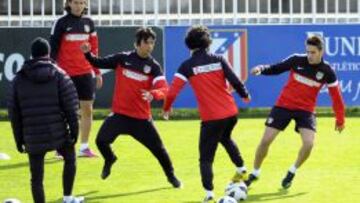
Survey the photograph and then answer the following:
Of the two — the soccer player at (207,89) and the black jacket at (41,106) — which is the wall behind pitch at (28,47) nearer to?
the soccer player at (207,89)

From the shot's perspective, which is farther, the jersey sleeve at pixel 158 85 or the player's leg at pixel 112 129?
the player's leg at pixel 112 129

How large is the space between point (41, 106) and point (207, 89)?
5.30 feet

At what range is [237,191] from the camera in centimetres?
953

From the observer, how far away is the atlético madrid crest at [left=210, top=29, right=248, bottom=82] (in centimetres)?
1786

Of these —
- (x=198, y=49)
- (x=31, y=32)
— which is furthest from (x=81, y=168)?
(x=31, y=32)

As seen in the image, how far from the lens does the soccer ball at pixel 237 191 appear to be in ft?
31.2

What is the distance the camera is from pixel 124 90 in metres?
10.3

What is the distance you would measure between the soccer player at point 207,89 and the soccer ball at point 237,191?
8.1 inches

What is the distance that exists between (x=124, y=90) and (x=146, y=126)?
428mm

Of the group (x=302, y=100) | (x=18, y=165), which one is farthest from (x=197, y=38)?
(x=18, y=165)

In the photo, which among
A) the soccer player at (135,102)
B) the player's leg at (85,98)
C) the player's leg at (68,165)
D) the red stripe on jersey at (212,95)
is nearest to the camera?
the player's leg at (68,165)

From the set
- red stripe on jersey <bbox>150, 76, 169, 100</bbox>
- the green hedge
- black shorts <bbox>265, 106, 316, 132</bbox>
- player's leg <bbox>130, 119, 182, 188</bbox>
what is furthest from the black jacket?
the green hedge

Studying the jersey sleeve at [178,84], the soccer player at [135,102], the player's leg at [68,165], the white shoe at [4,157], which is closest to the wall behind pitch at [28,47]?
the white shoe at [4,157]

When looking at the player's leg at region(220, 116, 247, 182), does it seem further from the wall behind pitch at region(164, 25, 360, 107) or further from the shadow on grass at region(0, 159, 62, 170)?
the wall behind pitch at region(164, 25, 360, 107)
